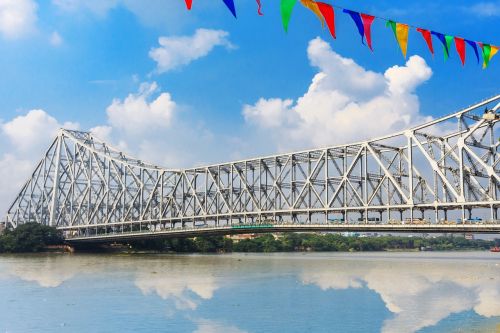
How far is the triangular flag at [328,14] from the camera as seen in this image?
21.2m

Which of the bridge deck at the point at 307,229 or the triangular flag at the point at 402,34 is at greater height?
the triangular flag at the point at 402,34

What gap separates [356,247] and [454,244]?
180 feet

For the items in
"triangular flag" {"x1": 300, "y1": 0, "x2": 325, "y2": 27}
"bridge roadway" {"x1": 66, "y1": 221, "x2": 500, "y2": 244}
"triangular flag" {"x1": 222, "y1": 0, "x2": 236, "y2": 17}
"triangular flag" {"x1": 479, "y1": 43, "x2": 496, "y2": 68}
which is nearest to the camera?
"triangular flag" {"x1": 222, "y1": 0, "x2": 236, "y2": 17}

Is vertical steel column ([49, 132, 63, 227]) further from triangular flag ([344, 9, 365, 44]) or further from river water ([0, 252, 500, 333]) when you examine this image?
triangular flag ([344, 9, 365, 44])

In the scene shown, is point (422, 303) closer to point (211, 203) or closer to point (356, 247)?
point (211, 203)

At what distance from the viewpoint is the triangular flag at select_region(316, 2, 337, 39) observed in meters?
21.2

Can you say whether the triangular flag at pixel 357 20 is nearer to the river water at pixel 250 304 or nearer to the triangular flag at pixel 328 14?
the triangular flag at pixel 328 14

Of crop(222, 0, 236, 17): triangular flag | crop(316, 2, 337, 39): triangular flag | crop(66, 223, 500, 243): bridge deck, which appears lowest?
crop(66, 223, 500, 243): bridge deck

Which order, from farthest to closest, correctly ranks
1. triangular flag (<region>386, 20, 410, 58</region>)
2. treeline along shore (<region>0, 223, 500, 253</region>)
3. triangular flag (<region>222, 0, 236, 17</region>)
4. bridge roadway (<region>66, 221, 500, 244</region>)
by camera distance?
treeline along shore (<region>0, 223, 500, 253</region>)
bridge roadway (<region>66, 221, 500, 244</region>)
triangular flag (<region>386, 20, 410, 58</region>)
triangular flag (<region>222, 0, 236, 17</region>)

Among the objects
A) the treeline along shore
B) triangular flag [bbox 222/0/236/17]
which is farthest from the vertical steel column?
triangular flag [bbox 222/0/236/17]

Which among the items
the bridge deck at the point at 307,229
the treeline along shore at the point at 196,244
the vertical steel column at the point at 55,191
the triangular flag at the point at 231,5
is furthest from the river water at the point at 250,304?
the vertical steel column at the point at 55,191

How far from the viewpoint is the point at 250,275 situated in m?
43.2

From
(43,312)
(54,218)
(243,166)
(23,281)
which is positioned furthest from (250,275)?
(54,218)

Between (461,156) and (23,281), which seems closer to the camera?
(23,281)
